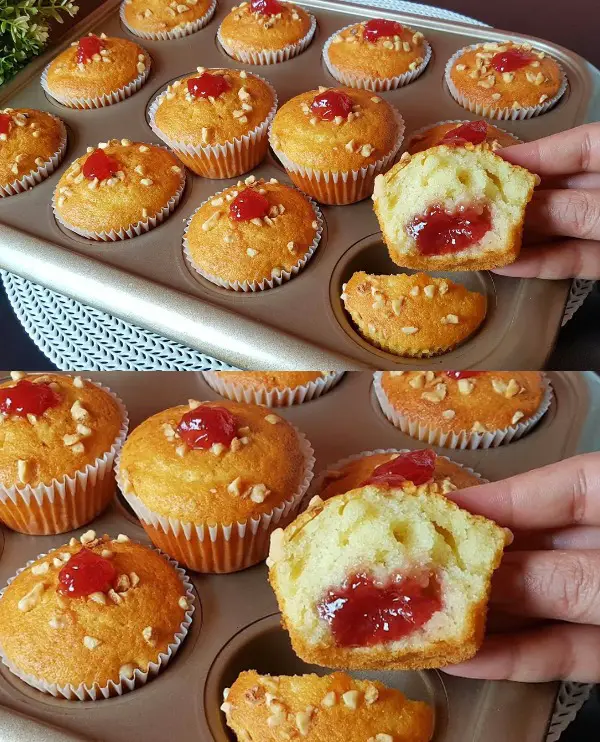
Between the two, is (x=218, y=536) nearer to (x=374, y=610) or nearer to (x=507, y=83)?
(x=374, y=610)

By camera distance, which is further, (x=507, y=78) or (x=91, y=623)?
(x=507, y=78)

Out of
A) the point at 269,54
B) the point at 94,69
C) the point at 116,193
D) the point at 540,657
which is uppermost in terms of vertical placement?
the point at 94,69

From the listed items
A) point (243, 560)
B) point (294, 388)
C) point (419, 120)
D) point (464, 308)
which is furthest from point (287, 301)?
point (419, 120)

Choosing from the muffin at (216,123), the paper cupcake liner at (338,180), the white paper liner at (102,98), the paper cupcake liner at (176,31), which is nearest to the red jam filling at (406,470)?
the paper cupcake liner at (338,180)

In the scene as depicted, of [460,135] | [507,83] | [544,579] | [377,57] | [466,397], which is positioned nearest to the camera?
[544,579]

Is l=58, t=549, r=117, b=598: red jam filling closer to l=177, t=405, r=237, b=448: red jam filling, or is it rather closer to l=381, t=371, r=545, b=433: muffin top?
l=177, t=405, r=237, b=448: red jam filling

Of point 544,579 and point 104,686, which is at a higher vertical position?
point 544,579

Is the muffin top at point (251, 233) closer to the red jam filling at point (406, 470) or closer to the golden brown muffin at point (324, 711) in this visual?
the red jam filling at point (406, 470)

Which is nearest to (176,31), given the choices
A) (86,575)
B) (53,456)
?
(53,456)
